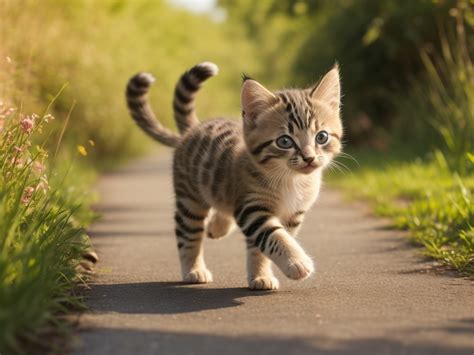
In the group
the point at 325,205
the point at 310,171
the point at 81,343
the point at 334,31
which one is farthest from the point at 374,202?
the point at 334,31

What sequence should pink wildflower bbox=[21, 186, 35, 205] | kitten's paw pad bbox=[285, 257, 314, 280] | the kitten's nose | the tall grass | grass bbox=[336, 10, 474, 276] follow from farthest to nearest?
the tall grass
grass bbox=[336, 10, 474, 276]
the kitten's nose
pink wildflower bbox=[21, 186, 35, 205]
kitten's paw pad bbox=[285, 257, 314, 280]

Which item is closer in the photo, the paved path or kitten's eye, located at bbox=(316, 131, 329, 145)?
the paved path

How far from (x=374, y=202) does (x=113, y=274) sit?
529 centimetres

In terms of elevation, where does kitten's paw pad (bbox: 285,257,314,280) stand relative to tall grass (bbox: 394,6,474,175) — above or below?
below

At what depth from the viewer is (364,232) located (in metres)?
8.38

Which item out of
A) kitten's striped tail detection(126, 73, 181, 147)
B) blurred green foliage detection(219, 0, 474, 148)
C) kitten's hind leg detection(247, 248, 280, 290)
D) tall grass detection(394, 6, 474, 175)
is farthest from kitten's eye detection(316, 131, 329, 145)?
blurred green foliage detection(219, 0, 474, 148)

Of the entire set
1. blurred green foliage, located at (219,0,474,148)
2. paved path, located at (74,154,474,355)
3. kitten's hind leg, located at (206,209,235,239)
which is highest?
blurred green foliage, located at (219,0,474,148)

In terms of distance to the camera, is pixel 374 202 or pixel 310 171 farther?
pixel 374 202

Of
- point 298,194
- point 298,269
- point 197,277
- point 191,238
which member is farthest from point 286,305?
point 191,238

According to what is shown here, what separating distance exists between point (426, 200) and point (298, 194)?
380 centimetres

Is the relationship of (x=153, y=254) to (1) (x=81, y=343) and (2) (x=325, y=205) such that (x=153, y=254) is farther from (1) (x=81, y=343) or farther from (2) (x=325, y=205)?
(2) (x=325, y=205)

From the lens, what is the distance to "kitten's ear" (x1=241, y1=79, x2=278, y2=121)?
5906 millimetres

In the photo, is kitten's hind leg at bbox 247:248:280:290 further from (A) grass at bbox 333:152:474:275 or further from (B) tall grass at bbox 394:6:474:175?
(B) tall grass at bbox 394:6:474:175

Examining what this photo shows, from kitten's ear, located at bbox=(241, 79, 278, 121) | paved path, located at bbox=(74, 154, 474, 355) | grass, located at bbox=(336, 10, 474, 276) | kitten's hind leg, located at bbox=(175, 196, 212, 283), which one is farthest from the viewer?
grass, located at bbox=(336, 10, 474, 276)
